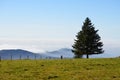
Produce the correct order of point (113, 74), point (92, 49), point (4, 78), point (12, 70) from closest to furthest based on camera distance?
point (4, 78) → point (113, 74) → point (12, 70) → point (92, 49)

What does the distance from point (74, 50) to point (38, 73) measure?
162 feet

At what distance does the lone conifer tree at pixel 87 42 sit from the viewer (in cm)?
8194

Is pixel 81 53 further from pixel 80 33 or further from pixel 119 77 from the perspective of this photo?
pixel 119 77

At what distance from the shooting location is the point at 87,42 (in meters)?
82.3

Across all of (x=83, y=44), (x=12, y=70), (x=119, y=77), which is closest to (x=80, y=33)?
(x=83, y=44)

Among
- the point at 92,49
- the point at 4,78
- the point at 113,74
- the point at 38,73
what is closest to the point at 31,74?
the point at 38,73

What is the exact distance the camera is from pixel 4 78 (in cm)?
3228

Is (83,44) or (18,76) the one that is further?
(83,44)

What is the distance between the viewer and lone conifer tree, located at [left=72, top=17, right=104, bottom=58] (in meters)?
81.9

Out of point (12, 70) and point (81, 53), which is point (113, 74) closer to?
point (12, 70)

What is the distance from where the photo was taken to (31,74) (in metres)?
35.3

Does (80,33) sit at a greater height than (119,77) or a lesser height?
greater

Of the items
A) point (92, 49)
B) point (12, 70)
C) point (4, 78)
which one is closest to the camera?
point (4, 78)

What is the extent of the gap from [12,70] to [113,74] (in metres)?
10.9
